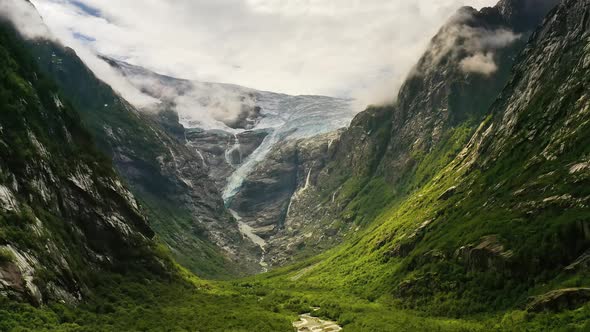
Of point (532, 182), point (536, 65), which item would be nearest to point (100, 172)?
point (532, 182)

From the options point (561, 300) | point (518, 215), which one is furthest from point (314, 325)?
point (561, 300)

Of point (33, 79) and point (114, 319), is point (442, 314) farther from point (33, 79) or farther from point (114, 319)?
point (33, 79)

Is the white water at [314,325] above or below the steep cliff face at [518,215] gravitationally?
below

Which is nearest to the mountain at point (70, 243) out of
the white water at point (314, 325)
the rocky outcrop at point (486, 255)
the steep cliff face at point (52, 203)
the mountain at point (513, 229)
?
the steep cliff face at point (52, 203)

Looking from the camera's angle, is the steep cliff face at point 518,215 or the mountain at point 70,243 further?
the steep cliff face at point 518,215

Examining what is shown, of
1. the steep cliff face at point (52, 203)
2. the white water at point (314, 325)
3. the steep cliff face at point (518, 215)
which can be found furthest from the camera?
the white water at point (314, 325)

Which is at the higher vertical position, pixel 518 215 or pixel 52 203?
pixel 52 203

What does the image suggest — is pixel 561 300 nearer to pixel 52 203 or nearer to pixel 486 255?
pixel 486 255

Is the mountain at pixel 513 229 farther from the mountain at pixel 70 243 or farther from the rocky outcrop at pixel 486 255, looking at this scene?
the mountain at pixel 70 243
